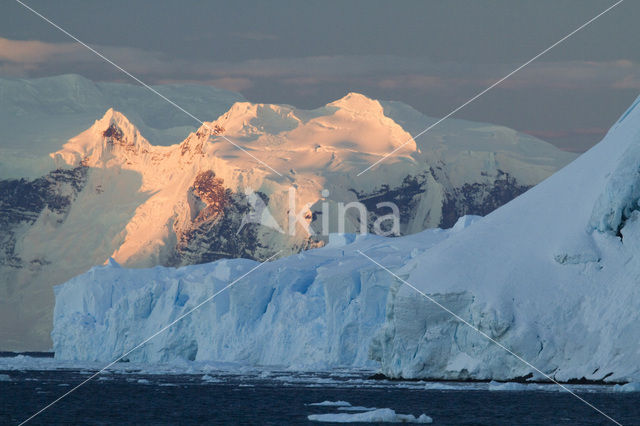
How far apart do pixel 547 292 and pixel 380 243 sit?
34250 millimetres

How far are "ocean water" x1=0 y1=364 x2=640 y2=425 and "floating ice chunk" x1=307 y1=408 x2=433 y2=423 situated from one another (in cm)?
69

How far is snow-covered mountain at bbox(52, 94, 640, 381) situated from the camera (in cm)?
5462

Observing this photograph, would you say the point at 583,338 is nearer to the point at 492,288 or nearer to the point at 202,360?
the point at 492,288

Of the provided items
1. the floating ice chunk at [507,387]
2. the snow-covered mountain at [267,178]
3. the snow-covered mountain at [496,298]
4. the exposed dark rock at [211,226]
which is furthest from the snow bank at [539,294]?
the exposed dark rock at [211,226]

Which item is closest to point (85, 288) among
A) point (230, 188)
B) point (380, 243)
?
point (380, 243)

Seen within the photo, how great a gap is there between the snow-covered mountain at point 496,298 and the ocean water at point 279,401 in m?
1.80

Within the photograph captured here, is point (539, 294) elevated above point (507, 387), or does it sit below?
above

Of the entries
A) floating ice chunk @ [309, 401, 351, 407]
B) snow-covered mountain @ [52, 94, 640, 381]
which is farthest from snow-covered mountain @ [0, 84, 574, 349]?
floating ice chunk @ [309, 401, 351, 407]

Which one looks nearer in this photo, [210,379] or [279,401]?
[279,401]

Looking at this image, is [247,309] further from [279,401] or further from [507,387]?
[507,387]

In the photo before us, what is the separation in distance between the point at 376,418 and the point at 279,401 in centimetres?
1153

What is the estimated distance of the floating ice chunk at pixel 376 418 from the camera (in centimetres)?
3962

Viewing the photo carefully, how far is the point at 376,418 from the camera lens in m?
39.6

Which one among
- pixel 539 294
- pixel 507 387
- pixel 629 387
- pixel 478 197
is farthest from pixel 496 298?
pixel 478 197
